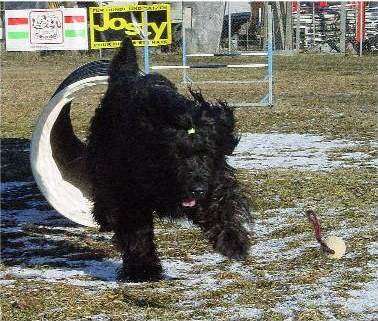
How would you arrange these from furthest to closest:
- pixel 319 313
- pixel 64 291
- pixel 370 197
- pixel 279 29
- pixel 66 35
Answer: pixel 279 29, pixel 66 35, pixel 370 197, pixel 64 291, pixel 319 313

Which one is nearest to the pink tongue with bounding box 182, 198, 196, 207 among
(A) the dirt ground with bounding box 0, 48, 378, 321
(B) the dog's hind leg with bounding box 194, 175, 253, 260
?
(B) the dog's hind leg with bounding box 194, 175, 253, 260

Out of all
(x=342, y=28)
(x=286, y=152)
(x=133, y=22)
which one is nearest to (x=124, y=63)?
(x=286, y=152)

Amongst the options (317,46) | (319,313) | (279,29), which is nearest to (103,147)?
(319,313)

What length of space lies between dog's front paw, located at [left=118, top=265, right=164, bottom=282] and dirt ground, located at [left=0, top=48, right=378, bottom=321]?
8 centimetres

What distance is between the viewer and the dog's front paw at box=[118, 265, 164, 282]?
530 cm

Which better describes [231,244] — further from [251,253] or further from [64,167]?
[64,167]

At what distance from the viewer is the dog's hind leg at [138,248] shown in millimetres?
5312

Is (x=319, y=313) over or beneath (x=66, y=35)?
beneath

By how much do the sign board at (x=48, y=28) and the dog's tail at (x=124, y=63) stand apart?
46.8 ft

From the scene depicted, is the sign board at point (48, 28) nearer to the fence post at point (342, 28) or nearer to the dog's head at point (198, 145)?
the fence post at point (342, 28)

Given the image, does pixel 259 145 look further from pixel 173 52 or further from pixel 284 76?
pixel 173 52

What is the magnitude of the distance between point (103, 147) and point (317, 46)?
89.3 feet

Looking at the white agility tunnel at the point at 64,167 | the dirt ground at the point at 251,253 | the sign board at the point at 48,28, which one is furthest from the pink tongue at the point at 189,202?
the sign board at the point at 48,28

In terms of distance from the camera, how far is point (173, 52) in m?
31.0
